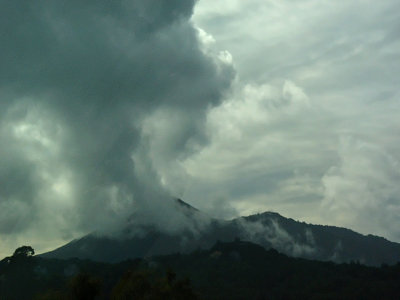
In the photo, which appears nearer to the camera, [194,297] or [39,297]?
[39,297]

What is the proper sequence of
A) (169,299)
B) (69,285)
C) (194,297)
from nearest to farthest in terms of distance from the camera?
(69,285) < (169,299) < (194,297)

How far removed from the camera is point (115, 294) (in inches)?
5605

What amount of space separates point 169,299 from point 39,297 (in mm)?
35489

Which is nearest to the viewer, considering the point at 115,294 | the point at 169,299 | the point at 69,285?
the point at 69,285

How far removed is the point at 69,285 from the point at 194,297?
158 feet

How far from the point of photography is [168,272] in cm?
16825

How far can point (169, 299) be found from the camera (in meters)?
152

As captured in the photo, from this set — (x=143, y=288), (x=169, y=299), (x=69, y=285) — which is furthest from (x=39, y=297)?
(x=169, y=299)

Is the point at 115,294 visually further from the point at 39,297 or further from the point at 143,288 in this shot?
the point at 39,297

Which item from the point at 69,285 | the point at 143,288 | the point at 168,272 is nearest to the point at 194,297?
the point at 168,272

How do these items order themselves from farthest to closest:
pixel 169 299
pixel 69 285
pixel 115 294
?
1. pixel 169 299
2. pixel 115 294
3. pixel 69 285

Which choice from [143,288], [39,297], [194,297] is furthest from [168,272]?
[39,297]

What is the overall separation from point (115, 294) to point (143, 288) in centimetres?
730

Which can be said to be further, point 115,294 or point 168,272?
point 168,272
